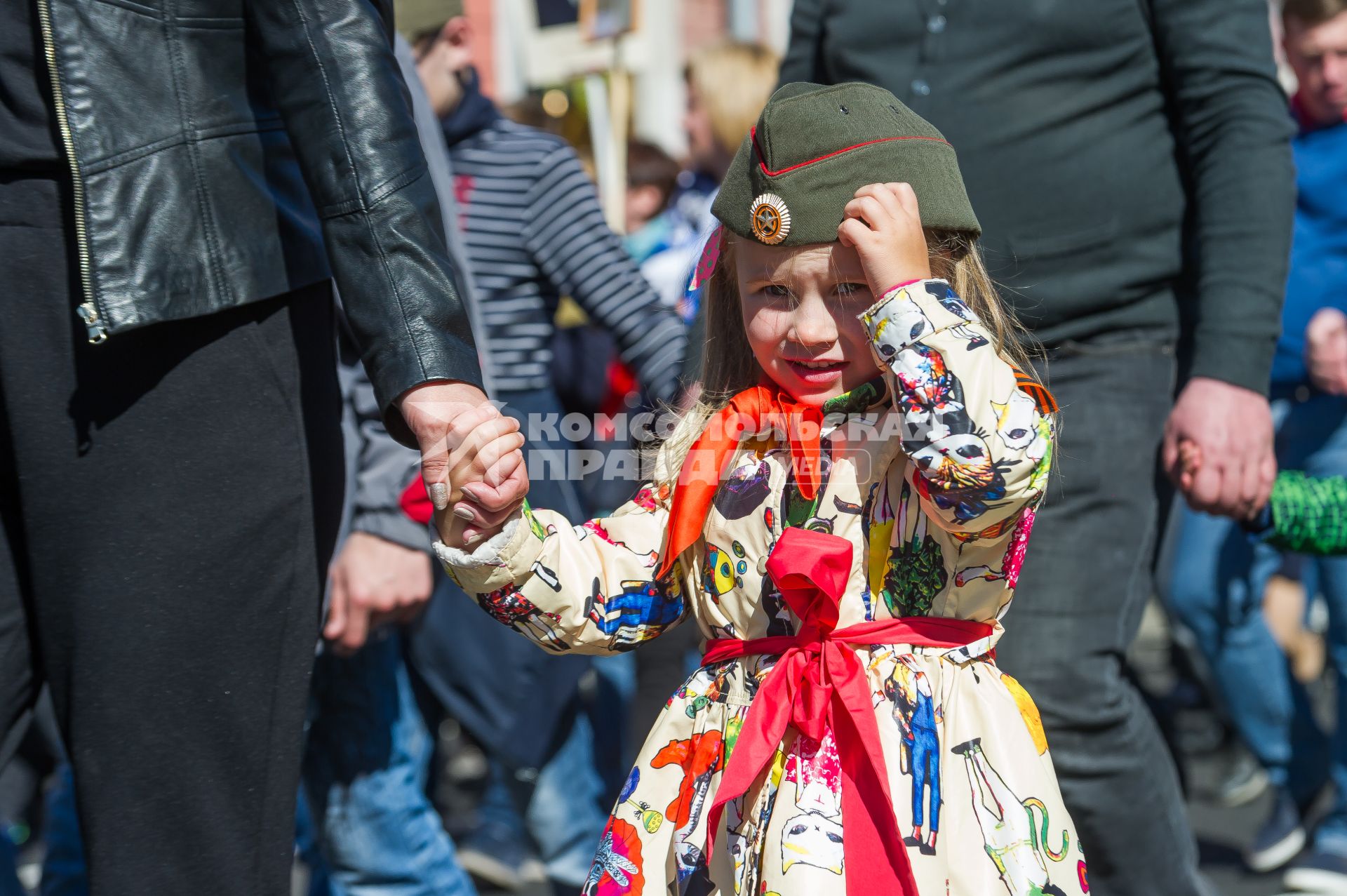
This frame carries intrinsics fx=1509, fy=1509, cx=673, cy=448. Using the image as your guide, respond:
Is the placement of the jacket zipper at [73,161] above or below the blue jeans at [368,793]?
above

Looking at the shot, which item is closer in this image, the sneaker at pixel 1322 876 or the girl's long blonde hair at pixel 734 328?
the girl's long blonde hair at pixel 734 328

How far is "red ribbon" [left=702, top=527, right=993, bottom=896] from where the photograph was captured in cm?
184

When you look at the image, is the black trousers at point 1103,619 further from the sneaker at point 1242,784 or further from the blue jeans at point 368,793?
the sneaker at point 1242,784

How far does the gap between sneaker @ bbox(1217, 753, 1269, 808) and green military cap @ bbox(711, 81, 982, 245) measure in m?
3.27

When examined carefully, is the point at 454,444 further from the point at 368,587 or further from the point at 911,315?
the point at 368,587

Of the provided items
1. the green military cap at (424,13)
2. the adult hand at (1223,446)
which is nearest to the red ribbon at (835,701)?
the adult hand at (1223,446)

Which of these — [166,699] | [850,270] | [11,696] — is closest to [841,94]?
[850,270]

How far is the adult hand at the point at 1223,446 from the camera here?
2.36 metres

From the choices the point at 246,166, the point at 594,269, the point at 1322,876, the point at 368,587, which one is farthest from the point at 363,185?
the point at 1322,876

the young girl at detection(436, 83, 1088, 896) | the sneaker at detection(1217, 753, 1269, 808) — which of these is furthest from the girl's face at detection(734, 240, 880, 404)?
the sneaker at detection(1217, 753, 1269, 808)

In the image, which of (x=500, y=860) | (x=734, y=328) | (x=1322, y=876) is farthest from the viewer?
(x=500, y=860)

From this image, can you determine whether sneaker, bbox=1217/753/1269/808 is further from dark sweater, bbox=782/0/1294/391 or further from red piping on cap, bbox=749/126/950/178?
red piping on cap, bbox=749/126/950/178

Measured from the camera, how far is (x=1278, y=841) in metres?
4.03

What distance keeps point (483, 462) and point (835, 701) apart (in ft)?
1.76
